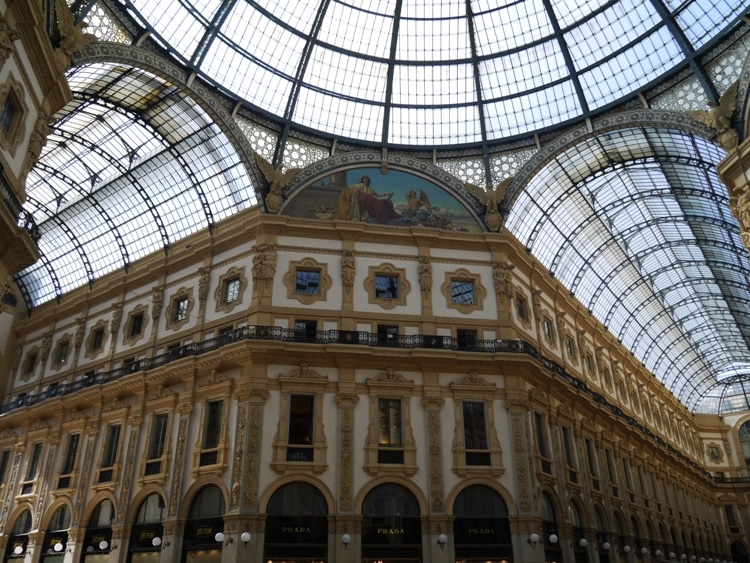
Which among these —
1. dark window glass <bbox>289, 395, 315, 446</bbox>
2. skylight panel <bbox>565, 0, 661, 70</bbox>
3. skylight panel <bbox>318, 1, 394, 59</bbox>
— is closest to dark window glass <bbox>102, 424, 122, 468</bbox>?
dark window glass <bbox>289, 395, 315, 446</bbox>

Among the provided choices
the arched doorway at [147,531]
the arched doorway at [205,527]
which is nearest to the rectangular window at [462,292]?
the arched doorway at [205,527]

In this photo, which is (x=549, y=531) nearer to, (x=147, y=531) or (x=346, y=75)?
(x=147, y=531)

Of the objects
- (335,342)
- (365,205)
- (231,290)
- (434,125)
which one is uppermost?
(434,125)

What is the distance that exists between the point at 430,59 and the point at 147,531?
33.5 m

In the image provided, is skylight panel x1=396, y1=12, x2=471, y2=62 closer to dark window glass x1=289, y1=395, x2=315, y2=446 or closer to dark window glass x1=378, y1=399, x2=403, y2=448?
dark window glass x1=378, y1=399, x2=403, y2=448

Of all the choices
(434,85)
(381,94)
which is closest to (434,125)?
(434,85)

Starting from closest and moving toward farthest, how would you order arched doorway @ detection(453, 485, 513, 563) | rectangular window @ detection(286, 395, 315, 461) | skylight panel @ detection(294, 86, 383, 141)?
arched doorway @ detection(453, 485, 513, 563)
rectangular window @ detection(286, 395, 315, 461)
skylight panel @ detection(294, 86, 383, 141)

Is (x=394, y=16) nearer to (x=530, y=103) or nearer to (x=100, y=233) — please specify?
(x=530, y=103)

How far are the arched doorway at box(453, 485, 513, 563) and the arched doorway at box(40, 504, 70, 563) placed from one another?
23.1m

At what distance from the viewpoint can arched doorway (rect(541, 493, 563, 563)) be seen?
Answer: 32781 millimetres

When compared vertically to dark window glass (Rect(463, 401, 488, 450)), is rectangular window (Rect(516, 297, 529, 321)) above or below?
above

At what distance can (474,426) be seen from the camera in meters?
33.3

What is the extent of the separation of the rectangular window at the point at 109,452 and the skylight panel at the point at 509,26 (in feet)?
110

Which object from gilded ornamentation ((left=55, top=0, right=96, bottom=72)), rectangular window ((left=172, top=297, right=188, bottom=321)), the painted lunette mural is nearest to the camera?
gilded ornamentation ((left=55, top=0, right=96, bottom=72))
